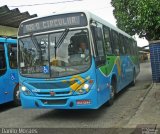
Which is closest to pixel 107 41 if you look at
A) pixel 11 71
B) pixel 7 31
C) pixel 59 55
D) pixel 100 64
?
pixel 100 64

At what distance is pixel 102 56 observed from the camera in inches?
379

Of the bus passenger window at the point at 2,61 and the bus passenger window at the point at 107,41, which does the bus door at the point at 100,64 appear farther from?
the bus passenger window at the point at 2,61

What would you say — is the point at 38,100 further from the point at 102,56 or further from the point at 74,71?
the point at 102,56

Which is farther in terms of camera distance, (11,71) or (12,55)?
(12,55)

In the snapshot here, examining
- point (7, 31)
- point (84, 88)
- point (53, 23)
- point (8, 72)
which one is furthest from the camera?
point (7, 31)

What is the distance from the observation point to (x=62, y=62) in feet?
28.7

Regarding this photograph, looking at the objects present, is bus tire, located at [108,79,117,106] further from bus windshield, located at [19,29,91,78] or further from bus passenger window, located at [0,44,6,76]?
bus passenger window, located at [0,44,6,76]

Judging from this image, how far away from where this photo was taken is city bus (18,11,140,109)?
340 inches

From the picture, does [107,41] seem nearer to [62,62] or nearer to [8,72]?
[62,62]

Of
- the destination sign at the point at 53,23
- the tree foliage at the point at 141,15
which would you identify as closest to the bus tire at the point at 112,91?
the destination sign at the point at 53,23

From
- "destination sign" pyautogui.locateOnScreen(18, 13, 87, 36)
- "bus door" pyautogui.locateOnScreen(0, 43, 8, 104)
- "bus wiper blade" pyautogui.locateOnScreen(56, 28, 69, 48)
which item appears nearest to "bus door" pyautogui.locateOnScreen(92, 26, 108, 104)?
"destination sign" pyautogui.locateOnScreen(18, 13, 87, 36)

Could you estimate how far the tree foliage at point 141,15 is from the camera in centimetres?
1422

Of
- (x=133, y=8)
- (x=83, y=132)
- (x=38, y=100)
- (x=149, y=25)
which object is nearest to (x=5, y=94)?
(x=38, y=100)

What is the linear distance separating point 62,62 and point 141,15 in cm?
715
